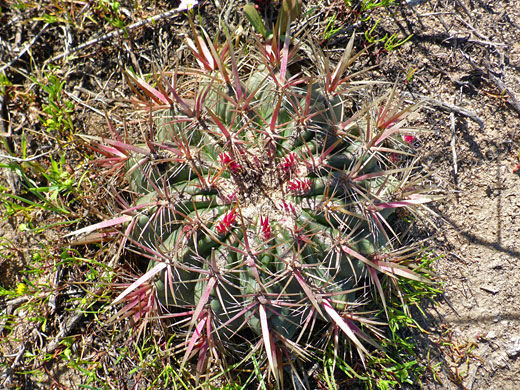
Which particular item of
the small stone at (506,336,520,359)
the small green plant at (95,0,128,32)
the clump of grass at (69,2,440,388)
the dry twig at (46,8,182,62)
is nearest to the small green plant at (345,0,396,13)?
the clump of grass at (69,2,440,388)

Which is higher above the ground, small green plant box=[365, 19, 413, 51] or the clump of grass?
small green plant box=[365, 19, 413, 51]

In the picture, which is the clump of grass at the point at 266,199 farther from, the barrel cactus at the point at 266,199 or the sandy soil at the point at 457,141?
the sandy soil at the point at 457,141

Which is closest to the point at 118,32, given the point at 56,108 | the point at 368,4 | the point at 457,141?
the point at 56,108

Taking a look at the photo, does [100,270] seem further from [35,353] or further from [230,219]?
[230,219]

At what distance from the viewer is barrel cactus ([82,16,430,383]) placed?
1604 mm

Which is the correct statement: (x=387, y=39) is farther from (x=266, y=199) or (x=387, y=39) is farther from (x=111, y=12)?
(x=111, y=12)

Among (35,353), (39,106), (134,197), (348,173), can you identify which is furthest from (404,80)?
(35,353)

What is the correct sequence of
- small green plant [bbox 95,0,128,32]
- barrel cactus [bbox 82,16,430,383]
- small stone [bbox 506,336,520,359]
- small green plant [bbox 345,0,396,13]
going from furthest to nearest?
small green plant [bbox 95,0,128,32]
small green plant [bbox 345,0,396,13]
small stone [bbox 506,336,520,359]
barrel cactus [bbox 82,16,430,383]

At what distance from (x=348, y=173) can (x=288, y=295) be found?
0.51 meters

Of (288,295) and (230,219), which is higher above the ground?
Result: (230,219)

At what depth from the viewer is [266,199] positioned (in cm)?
168

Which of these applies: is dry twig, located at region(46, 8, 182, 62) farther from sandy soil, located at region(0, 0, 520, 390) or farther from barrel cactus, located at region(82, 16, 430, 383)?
barrel cactus, located at region(82, 16, 430, 383)

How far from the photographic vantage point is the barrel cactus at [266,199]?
5.26 ft

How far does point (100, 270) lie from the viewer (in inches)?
90.7
